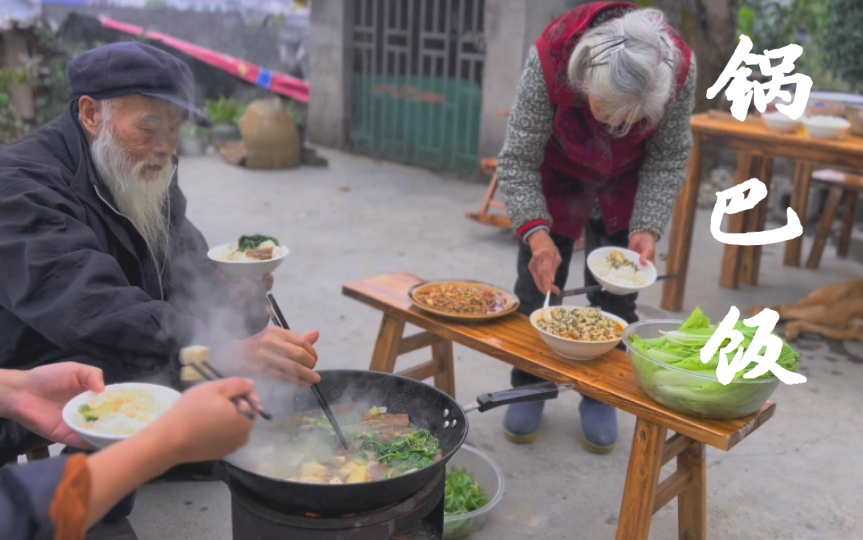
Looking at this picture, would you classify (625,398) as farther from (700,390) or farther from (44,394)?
(44,394)

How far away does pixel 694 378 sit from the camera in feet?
6.77

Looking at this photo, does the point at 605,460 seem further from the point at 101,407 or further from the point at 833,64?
the point at 833,64

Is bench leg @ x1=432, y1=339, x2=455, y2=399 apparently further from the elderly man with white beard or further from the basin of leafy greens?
the basin of leafy greens

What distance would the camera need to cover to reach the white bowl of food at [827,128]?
422 centimetres

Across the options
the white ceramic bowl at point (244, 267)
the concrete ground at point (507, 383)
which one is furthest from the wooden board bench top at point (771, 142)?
the white ceramic bowl at point (244, 267)

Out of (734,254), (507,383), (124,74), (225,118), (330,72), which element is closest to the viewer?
(124,74)

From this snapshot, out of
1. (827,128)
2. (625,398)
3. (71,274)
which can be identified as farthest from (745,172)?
(71,274)

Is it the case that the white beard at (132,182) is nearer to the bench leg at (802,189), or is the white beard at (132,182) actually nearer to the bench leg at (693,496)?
the bench leg at (693,496)

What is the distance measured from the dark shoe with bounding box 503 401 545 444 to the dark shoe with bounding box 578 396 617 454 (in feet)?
0.70

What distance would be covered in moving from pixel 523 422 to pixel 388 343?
29.1 inches

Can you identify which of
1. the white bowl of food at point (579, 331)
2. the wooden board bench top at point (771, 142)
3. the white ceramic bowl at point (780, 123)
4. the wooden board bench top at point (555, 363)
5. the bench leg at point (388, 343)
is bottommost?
the bench leg at point (388, 343)

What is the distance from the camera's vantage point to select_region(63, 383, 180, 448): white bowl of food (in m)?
1.52

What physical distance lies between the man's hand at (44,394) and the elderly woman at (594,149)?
1.73m

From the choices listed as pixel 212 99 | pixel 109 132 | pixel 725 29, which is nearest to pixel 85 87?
pixel 109 132
